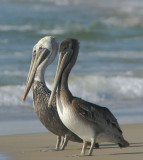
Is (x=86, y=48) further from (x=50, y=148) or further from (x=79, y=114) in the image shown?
(x=79, y=114)

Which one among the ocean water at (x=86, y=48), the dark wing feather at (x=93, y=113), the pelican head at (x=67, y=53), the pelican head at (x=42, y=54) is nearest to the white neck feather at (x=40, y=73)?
the pelican head at (x=42, y=54)

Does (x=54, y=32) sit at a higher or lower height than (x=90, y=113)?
lower

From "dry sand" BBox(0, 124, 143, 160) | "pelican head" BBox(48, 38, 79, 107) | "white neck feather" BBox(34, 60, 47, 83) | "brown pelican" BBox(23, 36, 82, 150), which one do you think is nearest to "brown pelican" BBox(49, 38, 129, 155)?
"pelican head" BBox(48, 38, 79, 107)

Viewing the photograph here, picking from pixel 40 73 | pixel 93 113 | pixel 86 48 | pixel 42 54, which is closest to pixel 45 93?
pixel 40 73

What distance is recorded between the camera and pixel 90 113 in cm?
655

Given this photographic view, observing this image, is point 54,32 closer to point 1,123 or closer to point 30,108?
point 30,108

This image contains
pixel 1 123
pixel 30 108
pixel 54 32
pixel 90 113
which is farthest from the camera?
pixel 54 32

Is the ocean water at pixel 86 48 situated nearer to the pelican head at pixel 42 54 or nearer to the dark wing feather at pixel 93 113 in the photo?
the pelican head at pixel 42 54

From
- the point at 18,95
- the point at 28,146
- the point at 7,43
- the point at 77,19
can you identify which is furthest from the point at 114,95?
the point at 77,19

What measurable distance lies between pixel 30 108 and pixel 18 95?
0.99 metres

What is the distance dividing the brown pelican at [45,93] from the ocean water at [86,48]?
6.15ft

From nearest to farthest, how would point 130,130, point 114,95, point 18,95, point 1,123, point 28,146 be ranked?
1. point 28,146
2. point 130,130
3. point 1,123
4. point 18,95
5. point 114,95

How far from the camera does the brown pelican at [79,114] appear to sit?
646 centimetres

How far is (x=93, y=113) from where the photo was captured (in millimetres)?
6586
